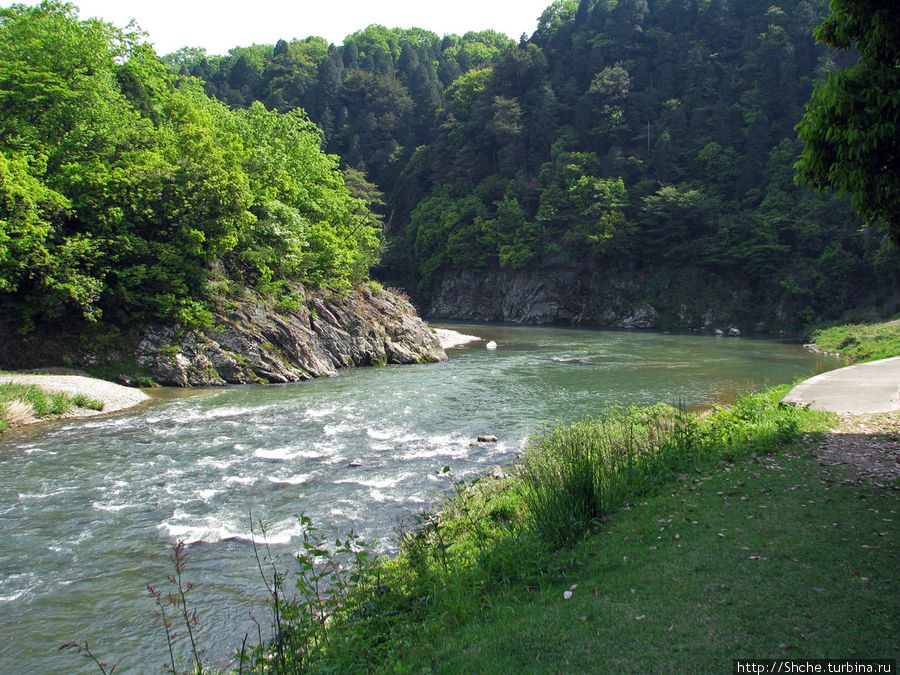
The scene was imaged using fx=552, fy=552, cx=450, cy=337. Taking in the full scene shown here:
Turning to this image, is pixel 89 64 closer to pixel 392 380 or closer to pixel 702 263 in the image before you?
pixel 392 380

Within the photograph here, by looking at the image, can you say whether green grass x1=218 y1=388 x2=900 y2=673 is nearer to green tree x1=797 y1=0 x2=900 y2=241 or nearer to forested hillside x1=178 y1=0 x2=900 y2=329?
green tree x1=797 y1=0 x2=900 y2=241

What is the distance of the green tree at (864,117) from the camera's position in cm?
671

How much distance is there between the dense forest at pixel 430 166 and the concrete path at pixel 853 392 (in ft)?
17.5

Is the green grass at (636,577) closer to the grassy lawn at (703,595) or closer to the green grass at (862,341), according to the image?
the grassy lawn at (703,595)

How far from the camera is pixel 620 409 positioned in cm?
1872

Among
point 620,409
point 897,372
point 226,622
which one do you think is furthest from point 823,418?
point 226,622

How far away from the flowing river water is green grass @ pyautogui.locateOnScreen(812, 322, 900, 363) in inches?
156

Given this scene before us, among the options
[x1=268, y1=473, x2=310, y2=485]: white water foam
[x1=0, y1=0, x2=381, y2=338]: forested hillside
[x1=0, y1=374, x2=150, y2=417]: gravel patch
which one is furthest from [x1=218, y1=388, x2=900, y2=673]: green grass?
[x1=0, y1=0, x2=381, y2=338]: forested hillside

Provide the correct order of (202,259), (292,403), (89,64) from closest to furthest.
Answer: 1. (292,403)
2. (202,259)
3. (89,64)

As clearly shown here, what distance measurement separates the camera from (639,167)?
7200 cm

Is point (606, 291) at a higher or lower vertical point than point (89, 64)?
lower

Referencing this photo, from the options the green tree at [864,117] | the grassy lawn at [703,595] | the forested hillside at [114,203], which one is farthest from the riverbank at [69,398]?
the green tree at [864,117]

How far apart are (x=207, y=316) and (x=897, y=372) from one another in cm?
2731

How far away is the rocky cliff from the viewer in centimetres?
2334
